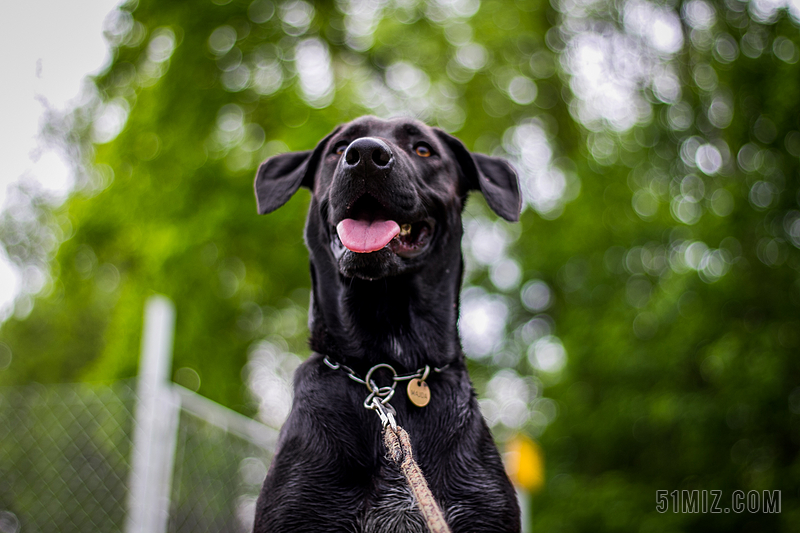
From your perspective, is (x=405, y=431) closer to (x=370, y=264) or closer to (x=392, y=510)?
(x=392, y=510)

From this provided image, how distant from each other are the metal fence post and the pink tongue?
3.14 m

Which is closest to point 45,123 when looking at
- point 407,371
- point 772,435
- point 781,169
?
point 407,371

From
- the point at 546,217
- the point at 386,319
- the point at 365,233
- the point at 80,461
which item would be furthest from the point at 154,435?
the point at 546,217

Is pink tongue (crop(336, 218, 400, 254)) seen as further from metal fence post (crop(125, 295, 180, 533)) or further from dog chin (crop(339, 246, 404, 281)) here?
metal fence post (crop(125, 295, 180, 533))

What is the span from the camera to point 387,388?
7.47 ft

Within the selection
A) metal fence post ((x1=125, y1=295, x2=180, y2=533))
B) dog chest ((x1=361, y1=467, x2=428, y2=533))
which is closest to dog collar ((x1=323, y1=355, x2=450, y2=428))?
dog chest ((x1=361, y1=467, x2=428, y2=533))

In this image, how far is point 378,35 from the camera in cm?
1183

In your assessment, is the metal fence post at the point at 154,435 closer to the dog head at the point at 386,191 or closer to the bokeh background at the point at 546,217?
the dog head at the point at 386,191

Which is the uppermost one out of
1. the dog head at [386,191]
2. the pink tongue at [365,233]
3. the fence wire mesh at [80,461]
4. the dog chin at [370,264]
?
the dog head at [386,191]

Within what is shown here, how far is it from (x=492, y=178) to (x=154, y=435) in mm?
3430

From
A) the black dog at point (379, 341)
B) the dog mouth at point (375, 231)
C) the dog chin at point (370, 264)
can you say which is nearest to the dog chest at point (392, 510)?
the black dog at point (379, 341)

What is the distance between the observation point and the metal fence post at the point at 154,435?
4738 mm

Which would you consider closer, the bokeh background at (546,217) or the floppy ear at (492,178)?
the floppy ear at (492,178)

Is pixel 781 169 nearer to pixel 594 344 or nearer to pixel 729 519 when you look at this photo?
pixel 729 519
